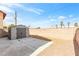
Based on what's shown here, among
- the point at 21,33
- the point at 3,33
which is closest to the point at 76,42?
the point at 21,33

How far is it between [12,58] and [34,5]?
1.92 ft

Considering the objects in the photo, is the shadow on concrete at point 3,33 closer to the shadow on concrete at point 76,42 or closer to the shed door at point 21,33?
the shed door at point 21,33

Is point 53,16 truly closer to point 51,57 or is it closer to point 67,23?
point 67,23

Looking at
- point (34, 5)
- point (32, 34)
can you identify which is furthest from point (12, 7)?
point (32, 34)

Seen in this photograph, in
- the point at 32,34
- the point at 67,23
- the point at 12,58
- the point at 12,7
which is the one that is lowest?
the point at 12,58

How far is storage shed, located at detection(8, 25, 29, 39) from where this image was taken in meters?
1.55

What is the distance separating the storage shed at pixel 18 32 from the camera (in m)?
1.55

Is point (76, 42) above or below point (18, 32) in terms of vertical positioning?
below

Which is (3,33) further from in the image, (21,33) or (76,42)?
(76,42)

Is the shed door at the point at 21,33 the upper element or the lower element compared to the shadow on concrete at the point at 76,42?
upper

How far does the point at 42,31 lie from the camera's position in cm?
158

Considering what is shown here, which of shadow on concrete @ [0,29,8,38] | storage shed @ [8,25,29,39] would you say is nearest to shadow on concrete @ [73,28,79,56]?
storage shed @ [8,25,29,39]

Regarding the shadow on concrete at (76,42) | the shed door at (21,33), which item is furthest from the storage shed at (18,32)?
the shadow on concrete at (76,42)

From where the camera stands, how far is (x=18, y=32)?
61.4 inches
